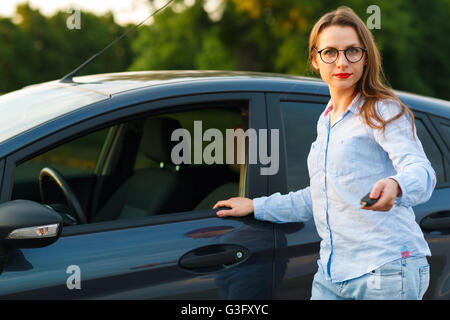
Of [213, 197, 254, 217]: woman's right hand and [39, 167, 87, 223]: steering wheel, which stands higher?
[39, 167, 87, 223]: steering wheel

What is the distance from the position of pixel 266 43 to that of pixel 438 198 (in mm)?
20139

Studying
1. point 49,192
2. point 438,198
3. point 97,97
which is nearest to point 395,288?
point 438,198

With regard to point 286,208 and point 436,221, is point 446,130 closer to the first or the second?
point 436,221

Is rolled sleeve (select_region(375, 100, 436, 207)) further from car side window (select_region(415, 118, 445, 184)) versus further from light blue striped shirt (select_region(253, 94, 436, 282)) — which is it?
car side window (select_region(415, 118, 445, 184))

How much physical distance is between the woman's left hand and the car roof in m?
0.99

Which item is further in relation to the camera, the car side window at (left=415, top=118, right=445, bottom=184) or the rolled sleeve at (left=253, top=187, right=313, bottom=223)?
the car side window at (left=415, top=118, right=445, bottom=184)

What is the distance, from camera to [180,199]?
9.20 ft

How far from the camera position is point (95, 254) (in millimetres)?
1903

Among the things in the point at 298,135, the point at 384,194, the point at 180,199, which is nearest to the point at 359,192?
the point at 384,194

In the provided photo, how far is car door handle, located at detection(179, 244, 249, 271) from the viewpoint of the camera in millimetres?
2000

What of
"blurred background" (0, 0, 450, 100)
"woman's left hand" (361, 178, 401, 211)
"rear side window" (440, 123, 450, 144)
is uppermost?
"blurred background" (0, 0, 450, 100)

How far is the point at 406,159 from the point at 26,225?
3.76ft

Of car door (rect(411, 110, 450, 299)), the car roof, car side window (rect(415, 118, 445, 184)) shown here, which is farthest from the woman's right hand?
car side window (rect(415, 118, 445, 184))
